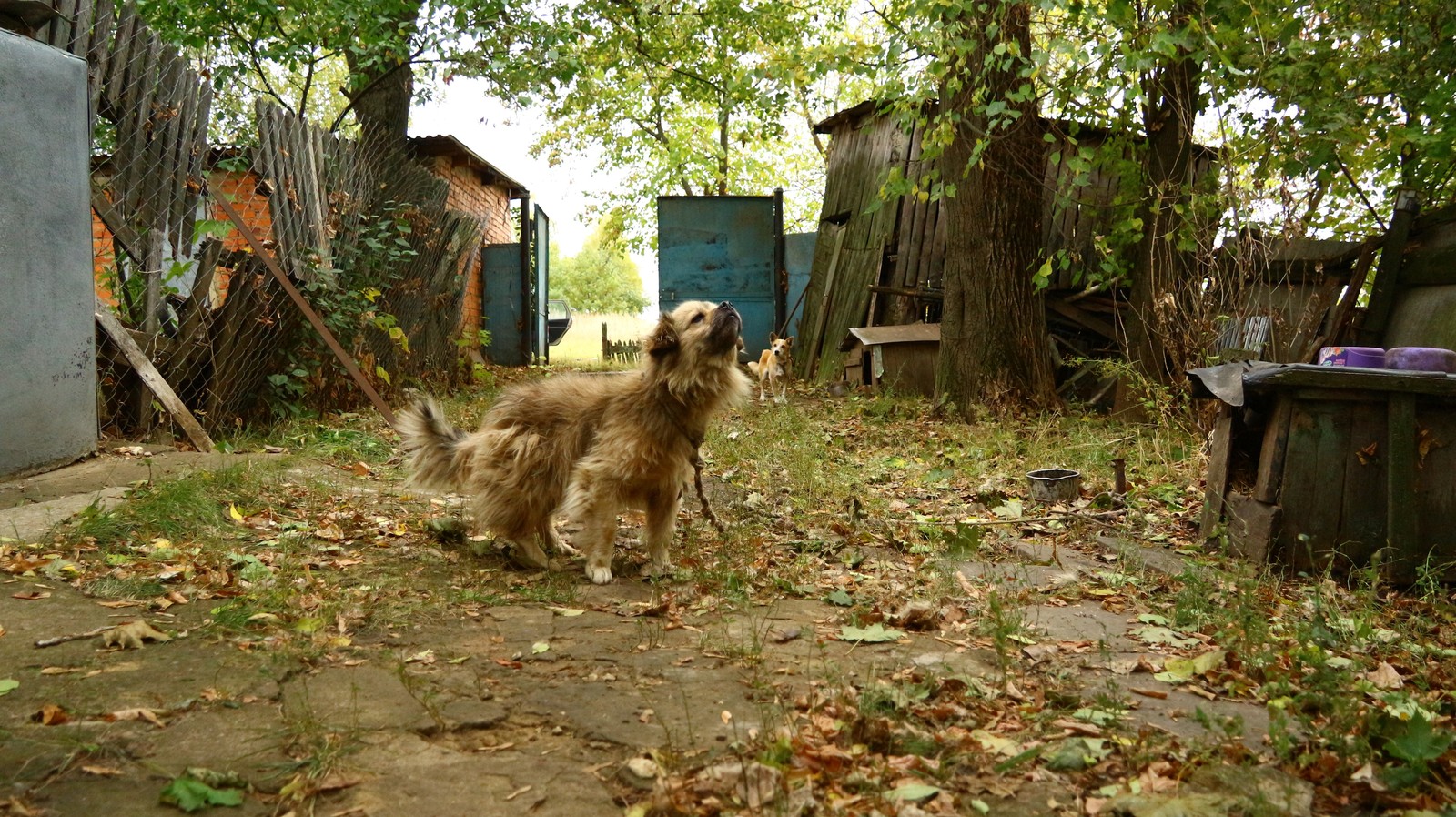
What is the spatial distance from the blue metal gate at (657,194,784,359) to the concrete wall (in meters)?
10.3

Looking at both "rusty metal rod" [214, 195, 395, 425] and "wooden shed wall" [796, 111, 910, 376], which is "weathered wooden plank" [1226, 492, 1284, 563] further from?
"wooden shed wall" [796, 111, 910, 376]

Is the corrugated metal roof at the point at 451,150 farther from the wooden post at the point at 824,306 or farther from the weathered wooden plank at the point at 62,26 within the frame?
the weathered wooden plank at the point at 62,26

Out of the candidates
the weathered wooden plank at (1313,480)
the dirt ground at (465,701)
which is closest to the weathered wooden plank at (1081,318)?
the weathered wooden plank at (1313,480)

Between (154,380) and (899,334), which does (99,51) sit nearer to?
(154,380)

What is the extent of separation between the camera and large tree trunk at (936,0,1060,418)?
8789 millimetres

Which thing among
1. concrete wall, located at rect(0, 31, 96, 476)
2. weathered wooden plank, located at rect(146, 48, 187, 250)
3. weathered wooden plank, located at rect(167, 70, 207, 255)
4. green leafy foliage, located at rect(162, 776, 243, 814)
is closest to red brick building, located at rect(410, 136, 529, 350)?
weathered wooden plank, located at rect(167, 70, 207, 255)

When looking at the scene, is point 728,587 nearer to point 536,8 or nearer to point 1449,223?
point 1449,223

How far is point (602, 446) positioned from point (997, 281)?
5.51 m

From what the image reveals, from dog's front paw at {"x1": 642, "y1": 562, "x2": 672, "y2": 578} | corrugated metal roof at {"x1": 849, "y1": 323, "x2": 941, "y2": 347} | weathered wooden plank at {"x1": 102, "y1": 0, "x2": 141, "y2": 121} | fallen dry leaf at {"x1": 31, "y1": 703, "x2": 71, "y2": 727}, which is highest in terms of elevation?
weathered wooden plank at {"x1": 102, "y1": 0, "x2": 141, "y2": 121}

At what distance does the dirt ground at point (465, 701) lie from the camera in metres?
2.16

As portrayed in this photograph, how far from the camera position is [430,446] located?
4.67 metres

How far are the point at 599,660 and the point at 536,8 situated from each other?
11905mm

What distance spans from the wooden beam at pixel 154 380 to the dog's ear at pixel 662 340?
3.23 metres

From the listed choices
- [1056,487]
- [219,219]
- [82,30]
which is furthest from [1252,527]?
[82,30]
